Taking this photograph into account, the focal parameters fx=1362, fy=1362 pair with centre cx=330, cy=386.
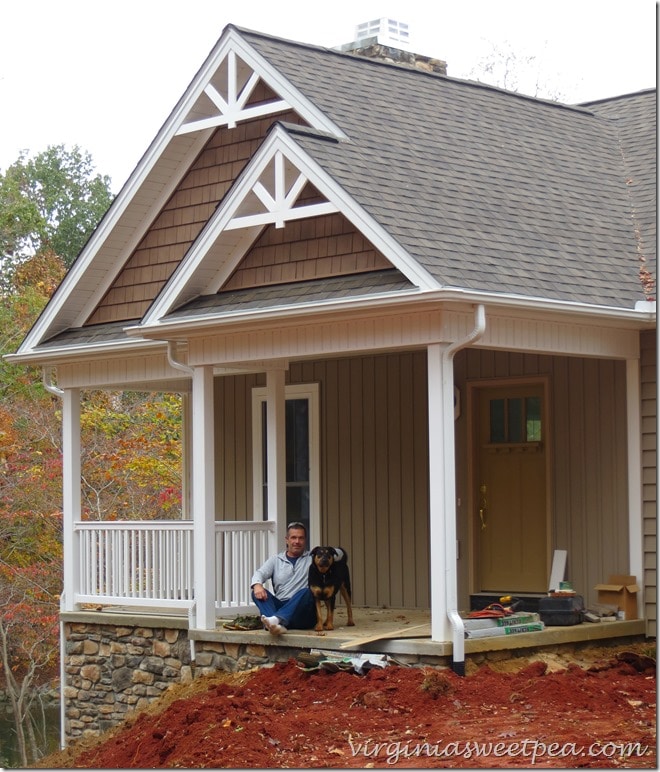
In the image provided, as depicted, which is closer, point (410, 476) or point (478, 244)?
point (478, 244)

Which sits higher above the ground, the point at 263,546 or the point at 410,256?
the point at 410,256

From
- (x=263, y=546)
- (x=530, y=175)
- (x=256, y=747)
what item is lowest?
(x=256, y=747)

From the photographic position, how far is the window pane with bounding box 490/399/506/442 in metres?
14.0

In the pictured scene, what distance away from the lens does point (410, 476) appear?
47.8ft

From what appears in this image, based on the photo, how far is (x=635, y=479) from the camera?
12.6m

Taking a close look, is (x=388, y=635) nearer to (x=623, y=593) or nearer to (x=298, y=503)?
A: (x=623, y=593)

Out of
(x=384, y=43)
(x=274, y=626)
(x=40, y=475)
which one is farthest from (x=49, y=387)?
(x=40, y=475)

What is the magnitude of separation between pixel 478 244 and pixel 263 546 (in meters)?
3.74

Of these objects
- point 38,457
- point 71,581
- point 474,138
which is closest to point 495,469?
point 474,138

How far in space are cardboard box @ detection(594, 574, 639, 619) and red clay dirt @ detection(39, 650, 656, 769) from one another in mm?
869

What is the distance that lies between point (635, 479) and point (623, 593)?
3.47 feet

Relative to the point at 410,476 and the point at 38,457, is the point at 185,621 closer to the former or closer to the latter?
the point at 410,476

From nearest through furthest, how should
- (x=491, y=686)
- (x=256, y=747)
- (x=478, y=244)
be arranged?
(x=256, y=747) → (x=491, y=686) → (x=478, y=244)

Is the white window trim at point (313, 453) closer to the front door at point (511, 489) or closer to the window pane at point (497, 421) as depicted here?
the front door at point (511, 489)
